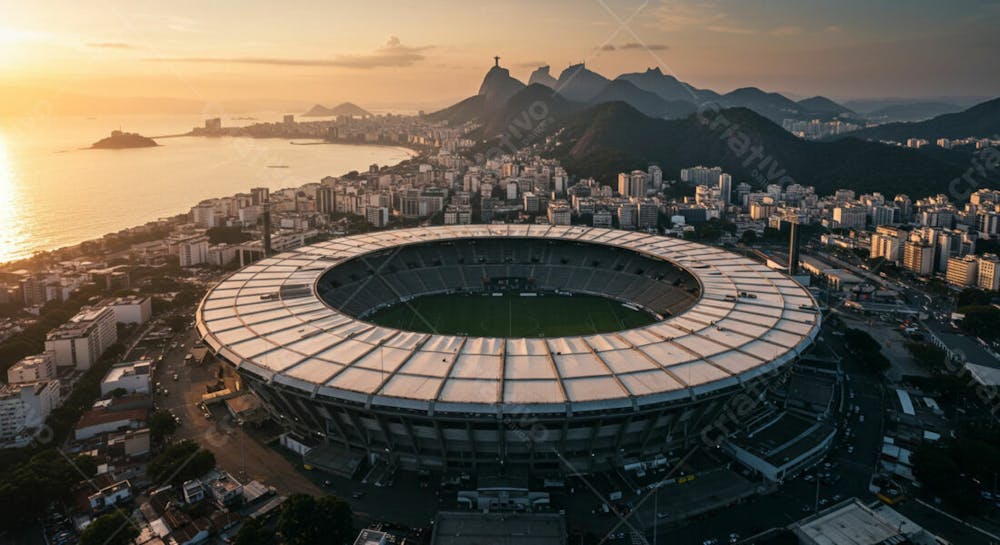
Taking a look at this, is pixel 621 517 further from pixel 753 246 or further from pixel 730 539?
pixel 753 246

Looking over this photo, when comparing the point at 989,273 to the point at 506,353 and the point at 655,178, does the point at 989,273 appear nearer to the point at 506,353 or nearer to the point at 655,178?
the point at 506,353

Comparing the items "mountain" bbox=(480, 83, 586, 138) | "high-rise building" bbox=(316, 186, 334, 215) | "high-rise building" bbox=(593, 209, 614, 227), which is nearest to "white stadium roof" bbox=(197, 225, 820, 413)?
"high-rise building" bbox=(593, 209, 614, 227)

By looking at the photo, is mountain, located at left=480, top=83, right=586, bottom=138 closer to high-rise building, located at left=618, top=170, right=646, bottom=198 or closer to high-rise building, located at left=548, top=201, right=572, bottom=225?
high-rise building, located at left=618, top=170, right=646, bottom=198

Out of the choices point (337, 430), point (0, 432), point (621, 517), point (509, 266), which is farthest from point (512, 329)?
point (0, 432)

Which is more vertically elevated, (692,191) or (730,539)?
(692,191)

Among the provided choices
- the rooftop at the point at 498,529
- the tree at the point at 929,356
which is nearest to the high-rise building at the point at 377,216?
the tree at the point at 929,356

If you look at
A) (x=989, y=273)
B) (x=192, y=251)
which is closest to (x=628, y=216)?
(x=989, y=273)
